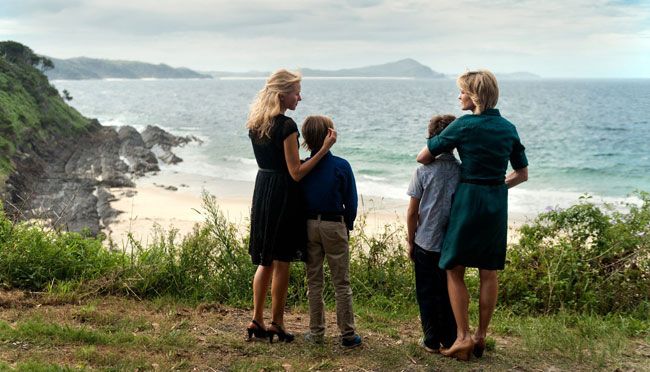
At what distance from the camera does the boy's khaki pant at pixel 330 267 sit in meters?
4.71

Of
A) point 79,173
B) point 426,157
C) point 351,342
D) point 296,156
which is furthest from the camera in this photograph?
point 79,173

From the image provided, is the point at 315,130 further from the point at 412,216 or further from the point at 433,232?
the point at 433,232

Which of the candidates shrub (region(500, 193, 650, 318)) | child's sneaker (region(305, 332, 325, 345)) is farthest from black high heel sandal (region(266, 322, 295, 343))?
shrub (region(500, 193, 650, 318))

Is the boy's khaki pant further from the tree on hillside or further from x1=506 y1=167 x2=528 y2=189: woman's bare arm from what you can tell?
the tree on hillside

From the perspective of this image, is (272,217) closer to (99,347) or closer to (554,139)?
(99,347)

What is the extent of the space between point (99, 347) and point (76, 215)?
18978mm

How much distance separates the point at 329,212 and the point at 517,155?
1433 millimetres

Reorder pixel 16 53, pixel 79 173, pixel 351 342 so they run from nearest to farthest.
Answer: pixel 351 342, pixel 79 173, pixel 16 53

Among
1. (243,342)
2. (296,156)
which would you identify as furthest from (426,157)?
(243,342)

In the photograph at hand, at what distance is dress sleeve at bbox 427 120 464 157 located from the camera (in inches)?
172

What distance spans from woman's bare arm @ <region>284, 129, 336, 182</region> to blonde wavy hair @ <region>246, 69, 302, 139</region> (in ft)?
0.58

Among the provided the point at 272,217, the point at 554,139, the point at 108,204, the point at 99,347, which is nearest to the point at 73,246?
the point at 99,347

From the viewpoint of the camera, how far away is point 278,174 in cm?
475

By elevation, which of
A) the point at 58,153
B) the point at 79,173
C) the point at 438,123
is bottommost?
the point at 79,173
